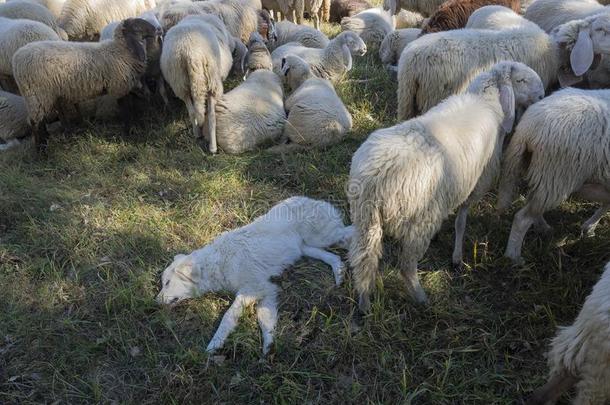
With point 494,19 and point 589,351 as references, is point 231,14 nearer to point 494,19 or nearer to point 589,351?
point 494,19

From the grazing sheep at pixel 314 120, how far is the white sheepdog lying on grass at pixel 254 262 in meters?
1.38

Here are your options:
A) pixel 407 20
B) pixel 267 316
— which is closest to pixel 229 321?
pixel 267 316

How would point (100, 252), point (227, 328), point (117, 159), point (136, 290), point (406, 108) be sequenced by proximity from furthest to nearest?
point (117, 159)
point (406, 108)
point (100, 252)
point (136, 290)
point (227, 328)

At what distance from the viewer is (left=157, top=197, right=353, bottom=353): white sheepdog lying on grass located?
3150mm

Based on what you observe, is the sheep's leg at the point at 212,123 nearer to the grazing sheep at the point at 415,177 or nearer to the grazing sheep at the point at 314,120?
the grazing sheep at the point at 314,120

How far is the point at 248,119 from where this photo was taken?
16.3ft

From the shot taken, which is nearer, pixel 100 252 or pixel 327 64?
pixel 100 252

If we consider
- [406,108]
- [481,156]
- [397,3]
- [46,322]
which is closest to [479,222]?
[481,156]

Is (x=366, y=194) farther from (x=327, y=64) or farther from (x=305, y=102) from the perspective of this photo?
(x=327, y=64)

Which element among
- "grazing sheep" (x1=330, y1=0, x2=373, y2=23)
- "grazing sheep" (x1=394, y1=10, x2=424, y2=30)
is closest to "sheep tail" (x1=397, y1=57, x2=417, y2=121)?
"grazing sheep" (x1=394, y1=10, x2=424, y2=30)

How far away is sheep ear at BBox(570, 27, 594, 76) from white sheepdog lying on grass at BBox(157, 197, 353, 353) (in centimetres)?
254

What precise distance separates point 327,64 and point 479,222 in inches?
121

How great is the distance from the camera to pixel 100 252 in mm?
3674

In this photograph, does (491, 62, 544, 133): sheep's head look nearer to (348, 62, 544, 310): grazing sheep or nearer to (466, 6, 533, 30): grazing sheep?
(348, 62, 544, 310): grazing sheep
